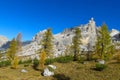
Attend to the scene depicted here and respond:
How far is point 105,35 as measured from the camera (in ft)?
293

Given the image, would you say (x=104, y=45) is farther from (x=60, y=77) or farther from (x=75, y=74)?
(x=60, y=77)

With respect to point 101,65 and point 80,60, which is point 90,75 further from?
point 80,60

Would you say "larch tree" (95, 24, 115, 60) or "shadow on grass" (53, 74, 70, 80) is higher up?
"larch tree" (95, 24, 115, 60)

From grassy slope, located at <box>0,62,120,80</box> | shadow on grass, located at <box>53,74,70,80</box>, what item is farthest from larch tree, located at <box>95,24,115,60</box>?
shadow on grass, located at <box>53,74,70,80</box>

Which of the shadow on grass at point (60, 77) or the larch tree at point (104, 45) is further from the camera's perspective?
the larch tree at point (104, 45)

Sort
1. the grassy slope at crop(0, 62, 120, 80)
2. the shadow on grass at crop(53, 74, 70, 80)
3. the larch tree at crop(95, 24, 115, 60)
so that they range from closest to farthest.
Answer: the grassy slope at crop(0, 62, 120, 80) < the shadow on grass at crop(53, 74, 70, 80) < the larch tree at crop(95, 24, 115, 60)

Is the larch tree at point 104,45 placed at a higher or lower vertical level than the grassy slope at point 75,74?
higher

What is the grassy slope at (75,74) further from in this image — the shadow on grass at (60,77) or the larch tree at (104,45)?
the larch tree at (104,45)

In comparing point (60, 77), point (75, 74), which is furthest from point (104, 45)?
point (60, 77)

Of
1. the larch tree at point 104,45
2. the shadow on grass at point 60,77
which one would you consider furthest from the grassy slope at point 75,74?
the larch tree at point 104,45

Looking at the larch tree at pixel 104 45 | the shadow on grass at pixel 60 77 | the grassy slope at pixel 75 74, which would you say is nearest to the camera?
the grassy slope at pixel 75 74

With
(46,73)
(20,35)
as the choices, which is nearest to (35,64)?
(46,73)

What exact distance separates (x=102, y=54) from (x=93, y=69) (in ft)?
45.9

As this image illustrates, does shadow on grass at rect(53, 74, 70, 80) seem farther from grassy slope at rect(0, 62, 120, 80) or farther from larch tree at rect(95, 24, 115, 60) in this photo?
larch tree at rect(95, 24, 115, 60)
